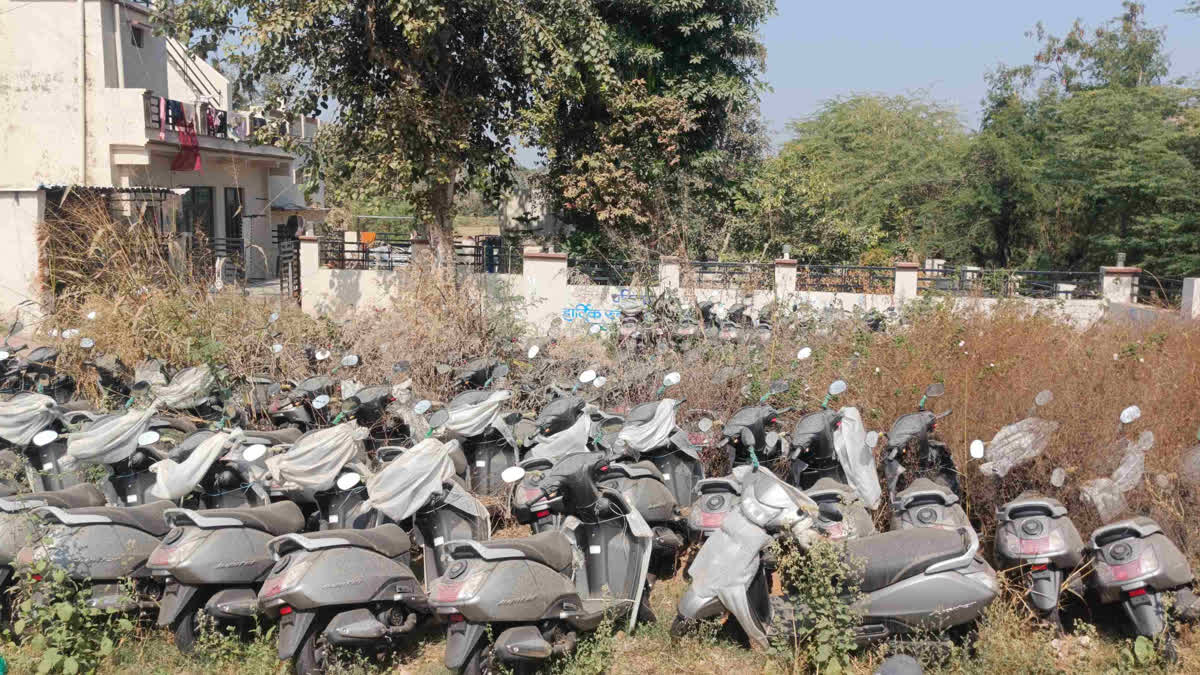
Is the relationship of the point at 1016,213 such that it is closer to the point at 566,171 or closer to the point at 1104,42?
the point at 1104,42

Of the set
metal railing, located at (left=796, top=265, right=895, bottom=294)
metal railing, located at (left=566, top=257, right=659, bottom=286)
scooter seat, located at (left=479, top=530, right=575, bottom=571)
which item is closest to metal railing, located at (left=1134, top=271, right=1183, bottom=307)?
metal railing, located at (left=796, top=265, right=895, bottom=294)

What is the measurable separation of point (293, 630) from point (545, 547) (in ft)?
3.96

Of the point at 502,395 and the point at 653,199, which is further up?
the point at 653,199

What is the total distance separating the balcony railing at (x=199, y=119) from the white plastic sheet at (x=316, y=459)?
9.94m

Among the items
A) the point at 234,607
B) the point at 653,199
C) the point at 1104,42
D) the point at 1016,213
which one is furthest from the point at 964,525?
the point at 1104,42

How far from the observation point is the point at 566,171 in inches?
669

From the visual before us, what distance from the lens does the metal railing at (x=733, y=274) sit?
12766 millimetres

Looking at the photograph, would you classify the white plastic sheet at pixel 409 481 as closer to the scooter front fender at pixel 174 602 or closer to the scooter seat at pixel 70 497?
the scooter front fender at pixel 174 602

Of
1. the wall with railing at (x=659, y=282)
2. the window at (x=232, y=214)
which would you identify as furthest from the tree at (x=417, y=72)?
the window at (x=232, y=214)

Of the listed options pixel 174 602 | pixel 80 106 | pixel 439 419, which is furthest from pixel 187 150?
pixel 174 602

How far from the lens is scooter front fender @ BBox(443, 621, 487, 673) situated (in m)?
4.15

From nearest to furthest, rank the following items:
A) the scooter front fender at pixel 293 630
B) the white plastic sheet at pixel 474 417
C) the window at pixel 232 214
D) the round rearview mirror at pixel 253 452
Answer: the scooter front fender at pixel 293 630 < the round rearview mirror at pixel 253 452 < the white plastic sheet at pixel 474 417 < the window at pixel 232 214

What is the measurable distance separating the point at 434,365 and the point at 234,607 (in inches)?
146

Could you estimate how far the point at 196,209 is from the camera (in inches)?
837
